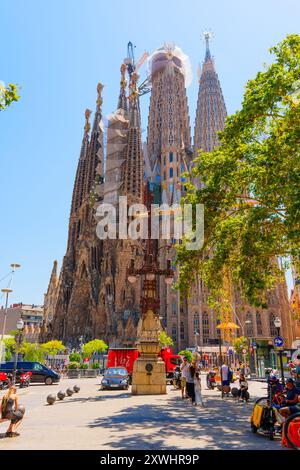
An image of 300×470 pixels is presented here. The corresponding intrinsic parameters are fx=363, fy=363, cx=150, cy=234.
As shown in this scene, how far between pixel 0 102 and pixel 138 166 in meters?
60.3

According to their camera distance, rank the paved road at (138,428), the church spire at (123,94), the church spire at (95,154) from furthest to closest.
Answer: the church spire at (123,94)
the church spire at (95,154)
the paved road at (138,428)

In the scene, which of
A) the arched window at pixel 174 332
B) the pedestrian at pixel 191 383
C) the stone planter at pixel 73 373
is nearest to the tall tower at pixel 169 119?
the arched window at pixel 174 332

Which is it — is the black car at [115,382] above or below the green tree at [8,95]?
below

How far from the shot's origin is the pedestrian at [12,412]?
7824mm

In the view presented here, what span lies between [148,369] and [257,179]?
961 cm

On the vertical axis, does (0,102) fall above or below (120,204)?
below

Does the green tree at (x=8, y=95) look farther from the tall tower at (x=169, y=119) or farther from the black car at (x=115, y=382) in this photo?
the tall tower at (x=169, y=119)

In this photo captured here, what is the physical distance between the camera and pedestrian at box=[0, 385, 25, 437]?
308 inches

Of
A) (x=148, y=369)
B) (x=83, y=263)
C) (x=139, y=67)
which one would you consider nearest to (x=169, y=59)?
(x=139, y=67)

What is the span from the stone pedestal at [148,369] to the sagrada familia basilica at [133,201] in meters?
36.6

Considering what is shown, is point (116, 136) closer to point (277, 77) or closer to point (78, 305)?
point (78, 305)
